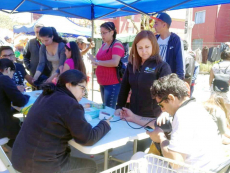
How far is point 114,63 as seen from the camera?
294 cm

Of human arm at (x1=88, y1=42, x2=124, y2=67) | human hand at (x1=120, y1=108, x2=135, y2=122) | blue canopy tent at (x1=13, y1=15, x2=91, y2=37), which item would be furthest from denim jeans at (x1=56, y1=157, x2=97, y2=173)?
blue canopy tent at (x1=13, y1=15, x2=91, y2=37)

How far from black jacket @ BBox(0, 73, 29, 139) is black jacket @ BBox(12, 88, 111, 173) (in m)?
0.91

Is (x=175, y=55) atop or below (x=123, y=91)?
atop

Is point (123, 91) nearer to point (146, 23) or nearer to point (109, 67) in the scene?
point (109, 67)

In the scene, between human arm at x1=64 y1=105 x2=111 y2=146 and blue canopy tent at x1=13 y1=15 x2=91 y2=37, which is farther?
blue canopy tent at x1=13 y1=15 x2=91 y2=37

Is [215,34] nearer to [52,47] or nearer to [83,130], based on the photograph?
[52,47]

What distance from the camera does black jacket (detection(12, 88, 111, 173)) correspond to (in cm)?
151

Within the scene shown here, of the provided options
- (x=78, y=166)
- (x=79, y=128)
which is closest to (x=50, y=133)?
(x=79, y=128)

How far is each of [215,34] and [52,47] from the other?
59.4 ft

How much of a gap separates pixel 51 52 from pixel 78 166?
7.03 feet

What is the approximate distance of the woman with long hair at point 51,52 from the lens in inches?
129

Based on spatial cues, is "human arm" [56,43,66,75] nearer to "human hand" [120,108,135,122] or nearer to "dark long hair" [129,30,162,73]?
"dark long hair" [129,30,162,73]

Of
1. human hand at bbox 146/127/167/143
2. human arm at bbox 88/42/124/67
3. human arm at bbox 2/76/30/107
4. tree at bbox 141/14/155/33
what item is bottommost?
human hand at bbox 146/127/167/143

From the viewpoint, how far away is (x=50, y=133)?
1.52m
